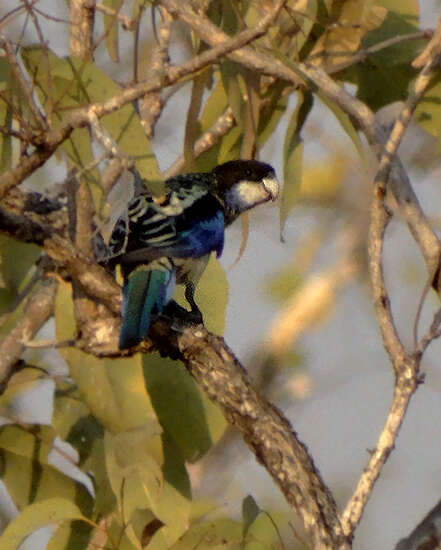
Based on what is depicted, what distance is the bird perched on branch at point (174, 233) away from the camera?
3.03 meters

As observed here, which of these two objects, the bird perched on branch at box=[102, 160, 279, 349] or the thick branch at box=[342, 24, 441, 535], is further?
the bird perched on branch at box=[102, 160, 279, 349]

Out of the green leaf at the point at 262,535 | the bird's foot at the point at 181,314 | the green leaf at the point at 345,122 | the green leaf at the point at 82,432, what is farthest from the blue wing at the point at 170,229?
the green leaf at the point at 262,535

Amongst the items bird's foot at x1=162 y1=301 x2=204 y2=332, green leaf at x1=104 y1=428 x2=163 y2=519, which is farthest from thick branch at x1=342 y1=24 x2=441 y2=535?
green leaf at x1=104 y1=428 x2=163 y2=519

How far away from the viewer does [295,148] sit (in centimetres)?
367

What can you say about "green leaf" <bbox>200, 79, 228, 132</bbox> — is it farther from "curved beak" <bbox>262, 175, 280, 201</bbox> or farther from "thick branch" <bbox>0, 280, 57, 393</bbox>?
"thick branch" <bbox>0, 280, 57, 393</bbox>

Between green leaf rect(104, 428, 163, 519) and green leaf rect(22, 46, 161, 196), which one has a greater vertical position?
green leaf rect(22, 46, 161, 196)

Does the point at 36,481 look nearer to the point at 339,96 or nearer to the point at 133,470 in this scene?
the point at 133,470

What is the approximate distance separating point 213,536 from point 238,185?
1296 mm

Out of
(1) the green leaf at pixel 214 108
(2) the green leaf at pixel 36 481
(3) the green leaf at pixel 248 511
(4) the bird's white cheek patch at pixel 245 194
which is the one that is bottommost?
(3) the green leaf at pixel 248 511

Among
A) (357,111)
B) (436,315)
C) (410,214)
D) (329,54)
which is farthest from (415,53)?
(436,315)

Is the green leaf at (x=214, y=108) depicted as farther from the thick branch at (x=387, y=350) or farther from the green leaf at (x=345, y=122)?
the thick branch at (x=387, y=350)

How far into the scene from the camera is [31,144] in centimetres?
243

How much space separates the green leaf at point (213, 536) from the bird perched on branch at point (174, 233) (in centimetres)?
71

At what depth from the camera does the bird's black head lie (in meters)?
4.12
